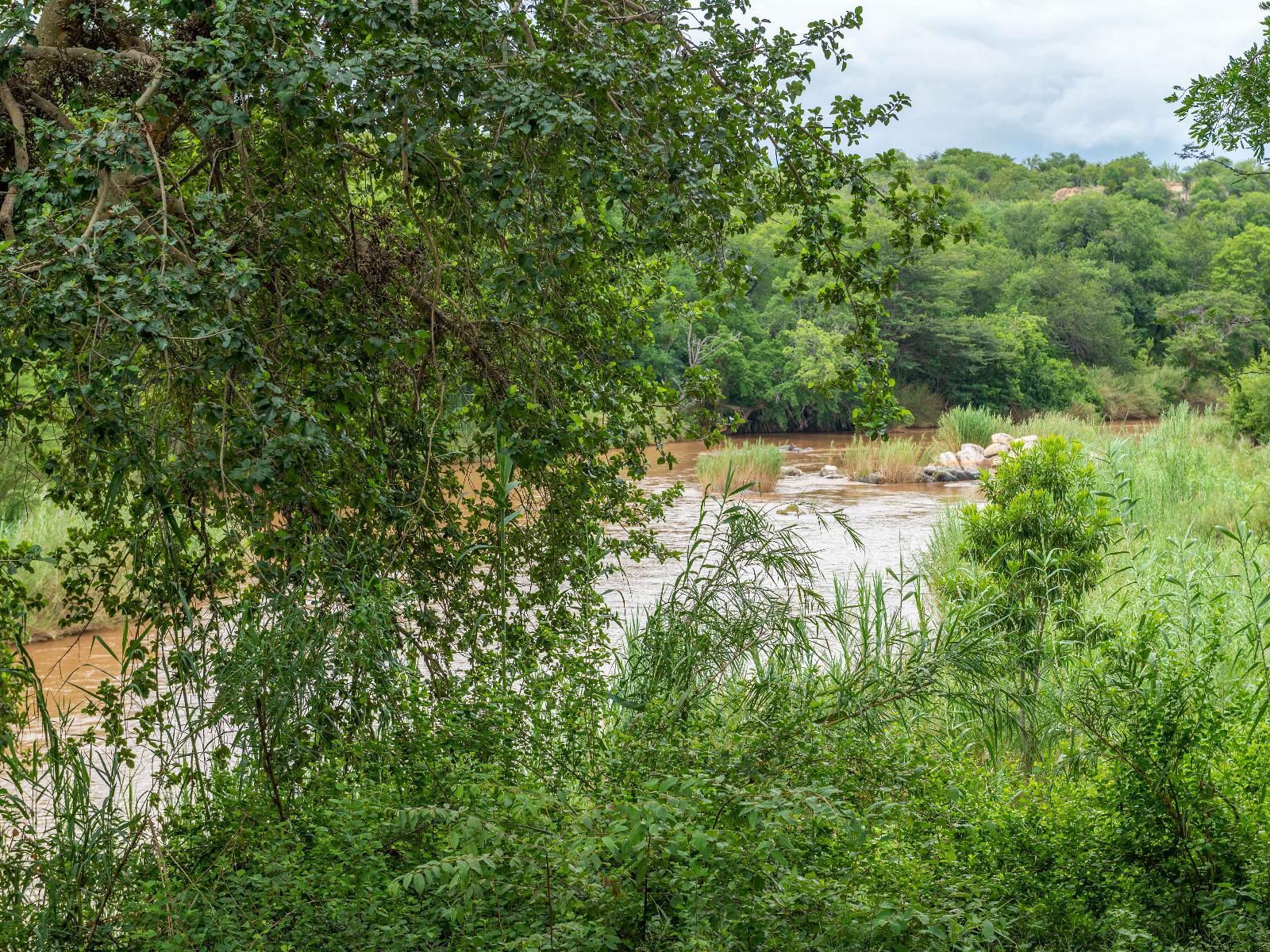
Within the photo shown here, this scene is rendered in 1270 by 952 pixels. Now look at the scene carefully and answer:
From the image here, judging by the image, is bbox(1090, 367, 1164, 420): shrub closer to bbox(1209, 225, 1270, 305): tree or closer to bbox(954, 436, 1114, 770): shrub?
bbox(1209, 225, 1270, 305): tree

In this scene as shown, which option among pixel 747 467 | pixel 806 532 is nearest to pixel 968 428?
pixel 747 467

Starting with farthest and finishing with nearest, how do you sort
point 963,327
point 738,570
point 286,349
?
point 963,327
point 738,570
point 286,349

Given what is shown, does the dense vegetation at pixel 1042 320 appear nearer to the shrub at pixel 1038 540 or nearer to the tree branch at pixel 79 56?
the shrub at pixel 1038 540

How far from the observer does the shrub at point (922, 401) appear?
3919 cm

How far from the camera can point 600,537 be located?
14.6 ft

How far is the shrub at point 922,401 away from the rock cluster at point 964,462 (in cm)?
1218

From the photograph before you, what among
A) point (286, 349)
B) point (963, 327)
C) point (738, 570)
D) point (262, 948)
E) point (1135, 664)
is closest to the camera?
point (262, 948)

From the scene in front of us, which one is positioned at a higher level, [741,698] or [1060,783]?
[741,698]

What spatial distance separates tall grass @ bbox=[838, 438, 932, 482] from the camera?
23.0 metres

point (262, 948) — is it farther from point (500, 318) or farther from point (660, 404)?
point (660, 404)

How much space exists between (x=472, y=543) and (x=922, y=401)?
37753 mm

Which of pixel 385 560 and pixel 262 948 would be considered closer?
pixel 262 948

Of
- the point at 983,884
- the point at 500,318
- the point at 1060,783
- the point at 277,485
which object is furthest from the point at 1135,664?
the point at 277,485

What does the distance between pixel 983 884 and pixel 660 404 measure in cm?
218
